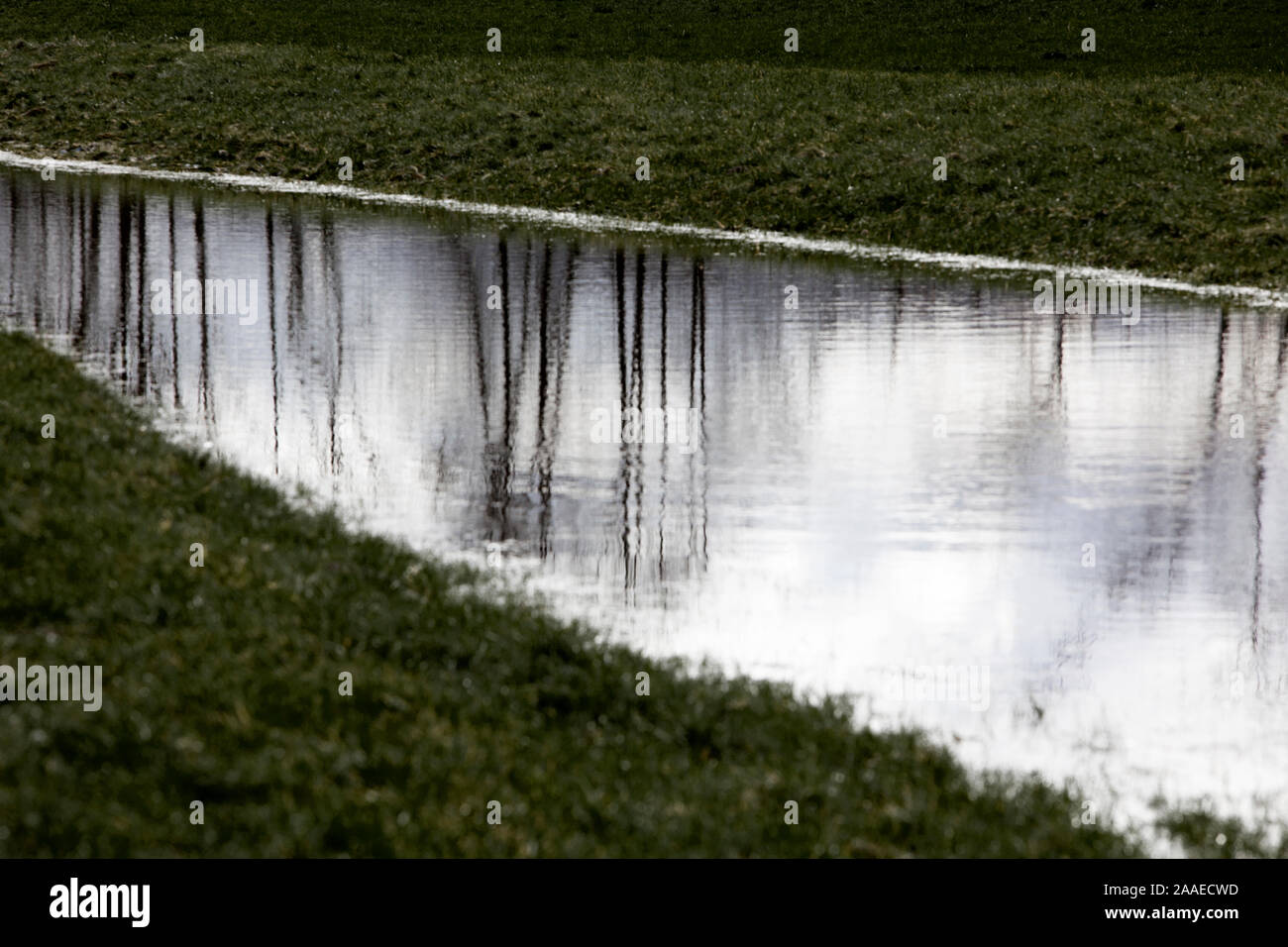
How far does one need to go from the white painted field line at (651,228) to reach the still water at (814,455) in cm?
134

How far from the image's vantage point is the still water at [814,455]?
1004 cm

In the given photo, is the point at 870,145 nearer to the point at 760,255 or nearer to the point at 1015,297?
the point at 760,255

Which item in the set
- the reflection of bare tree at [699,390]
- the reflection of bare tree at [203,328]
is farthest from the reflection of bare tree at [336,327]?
the reflection of bare tree at [699,390]

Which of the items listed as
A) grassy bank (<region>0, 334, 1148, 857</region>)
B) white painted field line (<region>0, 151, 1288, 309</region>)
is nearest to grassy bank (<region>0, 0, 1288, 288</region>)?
white painted field line (<region>0, 151, 1288, 309</region>)

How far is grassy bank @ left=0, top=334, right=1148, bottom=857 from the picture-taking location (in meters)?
7.23

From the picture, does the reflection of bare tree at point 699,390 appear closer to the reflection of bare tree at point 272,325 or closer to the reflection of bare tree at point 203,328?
the reflection of bare tree at point 272,325

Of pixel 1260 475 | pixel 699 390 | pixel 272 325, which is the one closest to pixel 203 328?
pixel 272 325

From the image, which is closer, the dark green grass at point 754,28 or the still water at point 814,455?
the still water at point 814,455

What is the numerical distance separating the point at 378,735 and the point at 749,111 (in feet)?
107

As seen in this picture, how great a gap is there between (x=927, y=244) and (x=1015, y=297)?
525 centimetres

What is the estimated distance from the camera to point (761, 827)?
301 inches

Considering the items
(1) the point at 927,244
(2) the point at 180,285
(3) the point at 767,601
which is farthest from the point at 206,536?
(1) the point at 927,244

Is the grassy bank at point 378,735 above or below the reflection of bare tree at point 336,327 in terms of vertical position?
below

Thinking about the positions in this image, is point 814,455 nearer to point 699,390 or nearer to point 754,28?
point 699,390
